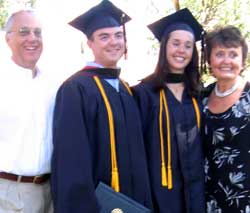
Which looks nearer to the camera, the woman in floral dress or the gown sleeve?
the gown sleeve

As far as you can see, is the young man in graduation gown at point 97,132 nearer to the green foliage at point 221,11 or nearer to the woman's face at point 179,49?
the woman's face at point 179,49

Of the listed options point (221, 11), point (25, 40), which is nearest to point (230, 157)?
point (25, 40)

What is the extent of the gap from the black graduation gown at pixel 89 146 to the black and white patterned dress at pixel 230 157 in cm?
54

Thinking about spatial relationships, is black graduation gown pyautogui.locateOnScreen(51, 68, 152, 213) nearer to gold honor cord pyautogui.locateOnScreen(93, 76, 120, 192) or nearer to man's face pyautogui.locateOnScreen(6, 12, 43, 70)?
gold honor cord pyautogui.locateOnScreen(93, 76, 120, 192)

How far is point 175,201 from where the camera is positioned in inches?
161

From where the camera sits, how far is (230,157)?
4.01m

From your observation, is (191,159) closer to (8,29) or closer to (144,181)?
(144,181)

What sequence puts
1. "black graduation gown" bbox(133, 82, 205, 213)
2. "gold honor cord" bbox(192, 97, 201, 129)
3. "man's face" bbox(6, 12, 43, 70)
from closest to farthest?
"man's face" bbox(6, 12, 43, 70)
"black graduation gown" bbox(133, 82, 205, 213)
"gold honor cord" bbox(192, 97, 201, 129)

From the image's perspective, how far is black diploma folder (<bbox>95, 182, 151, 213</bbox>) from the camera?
3613mm

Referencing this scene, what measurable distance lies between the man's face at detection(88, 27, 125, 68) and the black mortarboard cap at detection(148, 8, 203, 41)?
1.50ft

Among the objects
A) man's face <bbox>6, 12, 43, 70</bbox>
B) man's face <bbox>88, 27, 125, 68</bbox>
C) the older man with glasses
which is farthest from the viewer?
man's face <bbox>88, 27, 125, 68</bbox>

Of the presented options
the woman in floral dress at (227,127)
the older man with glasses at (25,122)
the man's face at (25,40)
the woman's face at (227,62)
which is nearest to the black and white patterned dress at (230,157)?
the woman in floral dress at (227,127)

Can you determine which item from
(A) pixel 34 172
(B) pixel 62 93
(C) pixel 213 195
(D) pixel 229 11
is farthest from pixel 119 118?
(D) pixel 229 11

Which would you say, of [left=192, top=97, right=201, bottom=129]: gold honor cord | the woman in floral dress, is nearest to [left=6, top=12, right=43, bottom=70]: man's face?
[left=192, top=97, right=201, bottom=129]: gold honor cord
